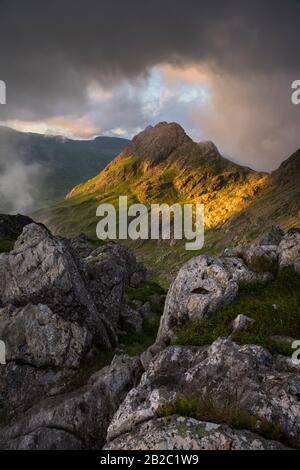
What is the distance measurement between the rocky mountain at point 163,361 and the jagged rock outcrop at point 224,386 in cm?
5

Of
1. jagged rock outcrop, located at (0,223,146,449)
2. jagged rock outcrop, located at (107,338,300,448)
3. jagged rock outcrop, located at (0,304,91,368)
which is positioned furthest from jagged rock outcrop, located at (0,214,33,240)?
jagged rock outcrop, located at (107,338,300,448)

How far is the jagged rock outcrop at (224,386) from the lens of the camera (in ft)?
49.9

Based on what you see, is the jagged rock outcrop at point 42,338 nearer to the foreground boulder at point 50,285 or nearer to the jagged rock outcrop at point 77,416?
the foreground boulder at point 50,285

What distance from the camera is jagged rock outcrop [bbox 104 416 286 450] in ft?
44.5

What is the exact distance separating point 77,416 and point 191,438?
10.0 meters

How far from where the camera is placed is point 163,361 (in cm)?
2027

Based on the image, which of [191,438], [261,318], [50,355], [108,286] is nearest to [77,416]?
[50,355]

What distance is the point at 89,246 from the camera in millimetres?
99938

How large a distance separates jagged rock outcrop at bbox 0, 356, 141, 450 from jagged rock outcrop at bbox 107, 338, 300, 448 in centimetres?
411

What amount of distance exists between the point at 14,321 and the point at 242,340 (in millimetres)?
16747

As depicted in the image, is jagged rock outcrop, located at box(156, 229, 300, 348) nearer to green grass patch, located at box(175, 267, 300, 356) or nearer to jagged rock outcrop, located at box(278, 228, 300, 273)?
jagged rock outcrop, located at box(278, 228, 300, 273)

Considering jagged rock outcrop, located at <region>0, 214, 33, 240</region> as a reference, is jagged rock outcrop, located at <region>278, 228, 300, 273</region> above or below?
below

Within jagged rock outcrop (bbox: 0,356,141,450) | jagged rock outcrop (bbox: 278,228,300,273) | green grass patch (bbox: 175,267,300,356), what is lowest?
jagged rock outcrop (bbox: 0,356,141,450)
